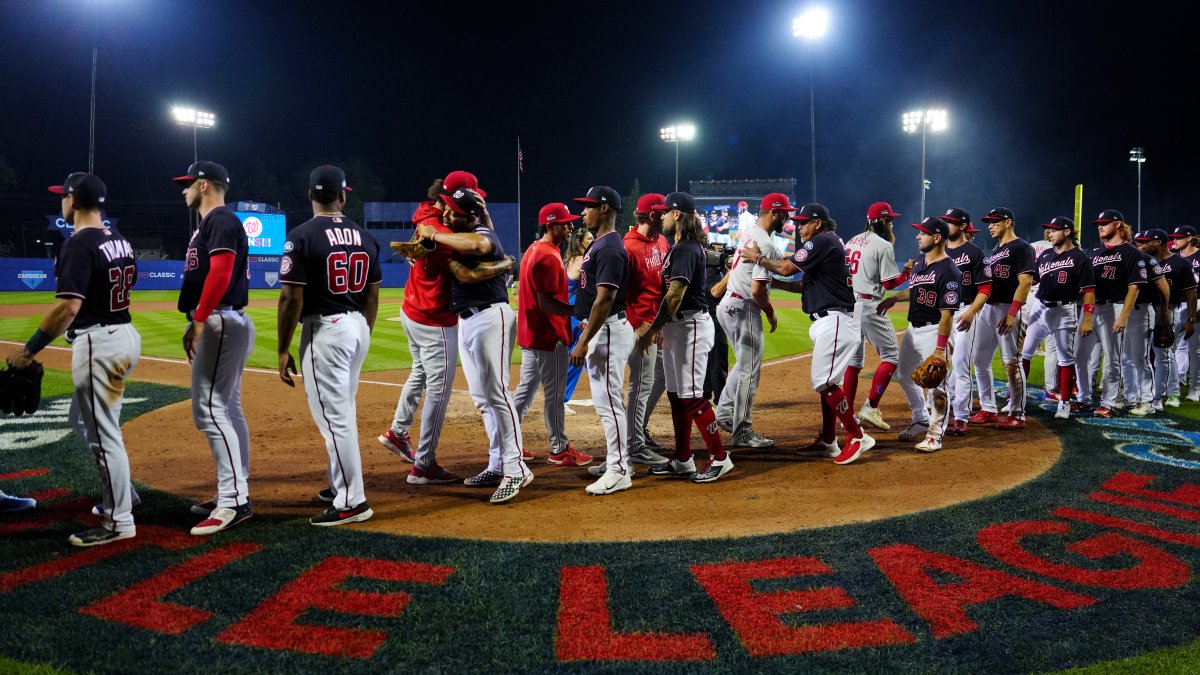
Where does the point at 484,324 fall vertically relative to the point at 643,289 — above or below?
below

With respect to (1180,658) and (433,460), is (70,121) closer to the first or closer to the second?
(433,460)

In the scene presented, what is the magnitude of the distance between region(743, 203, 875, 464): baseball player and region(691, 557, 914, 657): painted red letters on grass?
8.00 feet

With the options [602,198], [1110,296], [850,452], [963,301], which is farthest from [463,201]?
[1110,296]

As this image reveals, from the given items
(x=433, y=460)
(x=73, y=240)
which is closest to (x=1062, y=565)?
Answer: (x=433, y=460)

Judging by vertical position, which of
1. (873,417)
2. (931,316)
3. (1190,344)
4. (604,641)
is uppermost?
(931,316)

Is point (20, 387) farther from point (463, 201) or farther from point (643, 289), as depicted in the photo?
point (643, 289)

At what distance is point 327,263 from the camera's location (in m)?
4.44

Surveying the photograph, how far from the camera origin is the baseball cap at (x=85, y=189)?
4.24 metres

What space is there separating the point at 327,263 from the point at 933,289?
5349mm

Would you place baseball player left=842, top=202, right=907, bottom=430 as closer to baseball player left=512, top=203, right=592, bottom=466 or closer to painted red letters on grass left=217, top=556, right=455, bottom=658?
baseball player left=512, top=203, right=592, bottom=466

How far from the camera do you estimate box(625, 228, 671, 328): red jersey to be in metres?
5.77

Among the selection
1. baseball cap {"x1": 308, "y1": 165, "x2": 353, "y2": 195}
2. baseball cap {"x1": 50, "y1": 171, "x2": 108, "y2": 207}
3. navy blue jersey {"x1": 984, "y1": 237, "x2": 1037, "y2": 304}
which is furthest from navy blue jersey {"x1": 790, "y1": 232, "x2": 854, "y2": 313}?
baseball cap {"x1": 50, "y1": 171, "x2": 108, "y2": 207}

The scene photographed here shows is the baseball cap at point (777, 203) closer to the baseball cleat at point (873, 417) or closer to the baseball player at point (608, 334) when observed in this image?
the baseball player at point (608, 334)

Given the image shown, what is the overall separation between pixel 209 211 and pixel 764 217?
14.3 ft
